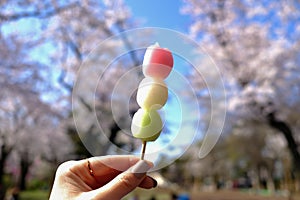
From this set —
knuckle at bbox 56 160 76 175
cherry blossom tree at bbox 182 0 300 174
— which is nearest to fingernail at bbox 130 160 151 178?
knuckle at bbox 56 160 76 175

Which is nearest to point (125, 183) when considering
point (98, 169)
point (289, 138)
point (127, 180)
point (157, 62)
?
point (127, 180)

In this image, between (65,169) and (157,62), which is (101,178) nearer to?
(65,169)

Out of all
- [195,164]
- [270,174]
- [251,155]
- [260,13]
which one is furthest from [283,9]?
[195,164]

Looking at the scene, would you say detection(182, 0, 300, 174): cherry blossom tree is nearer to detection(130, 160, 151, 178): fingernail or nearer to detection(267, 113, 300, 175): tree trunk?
detection(267, 113, 300, 175): tree trunk

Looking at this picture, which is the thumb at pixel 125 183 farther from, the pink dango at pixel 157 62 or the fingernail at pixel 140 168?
the pink dango at pixel 157 62

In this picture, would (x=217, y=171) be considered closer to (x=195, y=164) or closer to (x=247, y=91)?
(x=195, y=164)

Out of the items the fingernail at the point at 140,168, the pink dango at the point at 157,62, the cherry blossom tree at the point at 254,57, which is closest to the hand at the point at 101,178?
the fingernail at the point at 140,168
